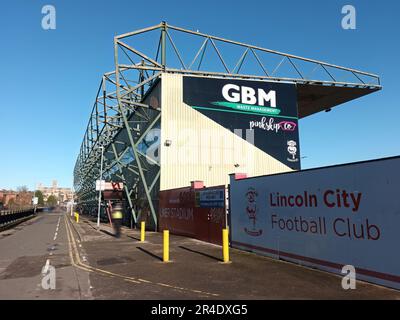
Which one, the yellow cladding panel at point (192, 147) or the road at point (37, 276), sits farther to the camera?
the yellow cladding panel at point (192, 147)

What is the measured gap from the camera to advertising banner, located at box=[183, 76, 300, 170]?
1127 inches

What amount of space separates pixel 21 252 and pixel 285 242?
11280 mm

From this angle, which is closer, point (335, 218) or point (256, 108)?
point (335, 218)

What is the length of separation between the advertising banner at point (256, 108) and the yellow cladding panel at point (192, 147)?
785 millimetres

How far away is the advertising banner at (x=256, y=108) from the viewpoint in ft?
93.9

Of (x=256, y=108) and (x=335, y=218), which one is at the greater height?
(x=256, y=108)

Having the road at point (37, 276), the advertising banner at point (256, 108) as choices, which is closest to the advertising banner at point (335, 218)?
the road at point (37, 276)

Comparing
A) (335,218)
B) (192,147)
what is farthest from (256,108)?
(335,218)

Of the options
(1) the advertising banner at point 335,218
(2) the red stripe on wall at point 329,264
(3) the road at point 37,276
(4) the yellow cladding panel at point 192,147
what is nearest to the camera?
(3) the road at point 37,276

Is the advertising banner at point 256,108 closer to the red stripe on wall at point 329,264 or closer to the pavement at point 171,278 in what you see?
the red stripe on wall at point 329,264

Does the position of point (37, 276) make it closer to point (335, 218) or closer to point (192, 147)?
point (335, 218)

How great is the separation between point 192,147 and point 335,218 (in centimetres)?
1879

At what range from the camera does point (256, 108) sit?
3020 centimetres
